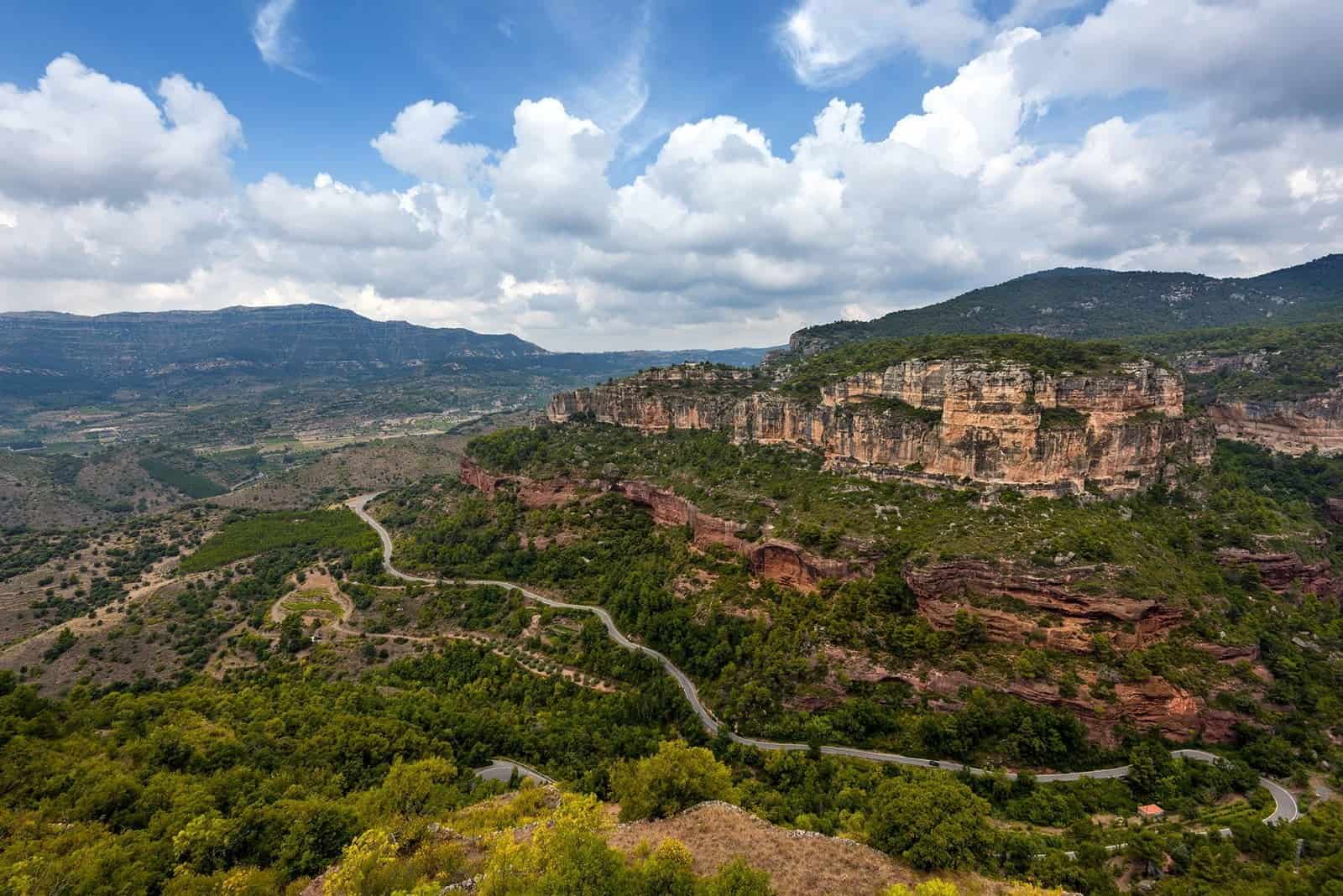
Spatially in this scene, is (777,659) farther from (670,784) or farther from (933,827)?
(933,827)

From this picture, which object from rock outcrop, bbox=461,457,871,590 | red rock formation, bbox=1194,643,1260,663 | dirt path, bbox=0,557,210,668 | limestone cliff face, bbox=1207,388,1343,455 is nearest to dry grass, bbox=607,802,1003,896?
rock outcrop, bbox=461,457,871,590

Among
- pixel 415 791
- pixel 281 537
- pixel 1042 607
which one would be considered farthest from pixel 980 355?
pixel 281 537

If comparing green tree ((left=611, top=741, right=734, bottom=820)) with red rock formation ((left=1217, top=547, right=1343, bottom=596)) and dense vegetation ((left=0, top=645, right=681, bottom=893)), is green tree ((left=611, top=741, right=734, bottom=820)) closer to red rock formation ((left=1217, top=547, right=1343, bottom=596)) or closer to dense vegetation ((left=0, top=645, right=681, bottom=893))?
dense vegetation ((left=0, top=645, right=681, bottom=893))

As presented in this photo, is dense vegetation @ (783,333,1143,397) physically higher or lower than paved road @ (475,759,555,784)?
higher

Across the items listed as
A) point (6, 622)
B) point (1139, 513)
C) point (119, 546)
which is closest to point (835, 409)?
point (1139, 513)

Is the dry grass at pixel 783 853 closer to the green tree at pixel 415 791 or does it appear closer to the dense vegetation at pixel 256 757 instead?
the dense vegetation at pixel 256 757

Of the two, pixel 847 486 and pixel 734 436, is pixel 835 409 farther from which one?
pixel 734 436
